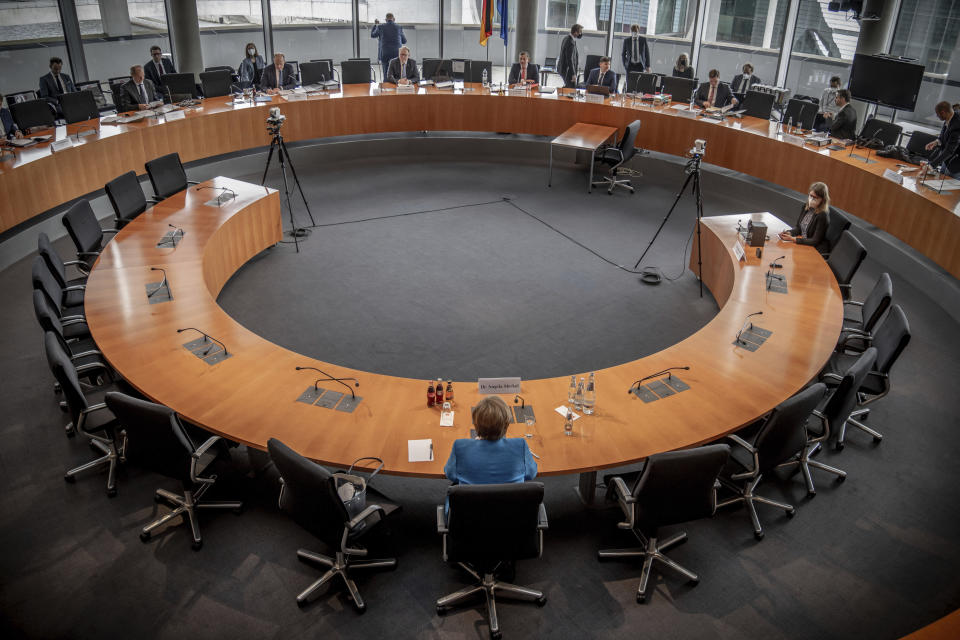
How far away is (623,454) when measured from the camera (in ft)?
13.2

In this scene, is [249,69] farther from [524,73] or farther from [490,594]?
[490,594]

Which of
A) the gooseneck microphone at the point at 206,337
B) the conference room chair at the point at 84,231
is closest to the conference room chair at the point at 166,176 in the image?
the conference room chair at the point at 84,231

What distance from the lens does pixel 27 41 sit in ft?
35.0

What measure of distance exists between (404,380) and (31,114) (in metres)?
6.94

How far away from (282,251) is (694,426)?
553 cm

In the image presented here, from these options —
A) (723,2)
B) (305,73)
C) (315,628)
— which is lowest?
(315,628)

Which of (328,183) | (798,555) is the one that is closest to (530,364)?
(798,555)

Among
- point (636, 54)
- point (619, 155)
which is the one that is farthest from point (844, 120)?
point (636, 54)

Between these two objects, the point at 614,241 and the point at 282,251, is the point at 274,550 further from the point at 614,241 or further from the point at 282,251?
the point at 614,241

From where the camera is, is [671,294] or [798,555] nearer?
[798,555]

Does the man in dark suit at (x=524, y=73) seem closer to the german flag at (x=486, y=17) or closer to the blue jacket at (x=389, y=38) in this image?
the german flag at (x=486, y=17)

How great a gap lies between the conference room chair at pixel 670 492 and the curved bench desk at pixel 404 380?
0.31 meters

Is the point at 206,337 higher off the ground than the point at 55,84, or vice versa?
the point at 55,84

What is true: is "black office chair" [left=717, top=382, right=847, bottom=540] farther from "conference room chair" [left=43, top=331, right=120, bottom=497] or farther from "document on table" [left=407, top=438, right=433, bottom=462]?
"conference room chair" [left=43, top=331, right=120, bottom=497]
